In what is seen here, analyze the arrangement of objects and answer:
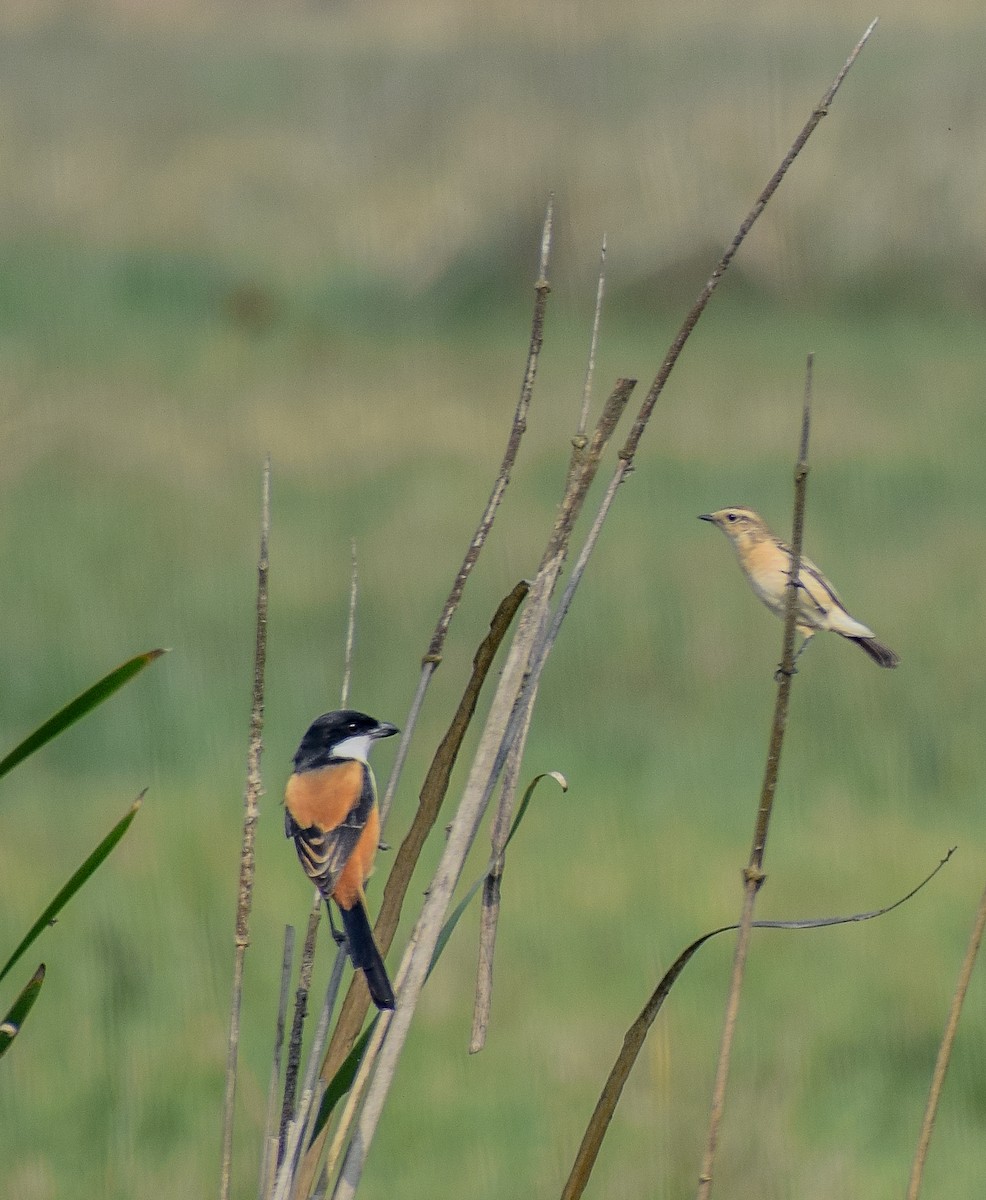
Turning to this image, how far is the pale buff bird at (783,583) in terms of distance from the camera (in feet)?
6.04

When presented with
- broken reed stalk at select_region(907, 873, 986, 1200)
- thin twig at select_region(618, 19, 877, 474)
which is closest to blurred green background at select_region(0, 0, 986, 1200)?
broken reed stalk at select_region(907, 873, 986, 1200)

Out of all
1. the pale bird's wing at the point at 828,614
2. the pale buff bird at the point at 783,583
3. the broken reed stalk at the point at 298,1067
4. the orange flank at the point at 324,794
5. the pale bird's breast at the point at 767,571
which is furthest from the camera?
the pale bird's wing at the point at 828,614

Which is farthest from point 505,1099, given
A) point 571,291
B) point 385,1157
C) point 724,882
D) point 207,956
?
point 571,291

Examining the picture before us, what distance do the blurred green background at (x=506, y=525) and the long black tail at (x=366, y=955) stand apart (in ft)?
7.84

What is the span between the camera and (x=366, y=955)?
1.45 m

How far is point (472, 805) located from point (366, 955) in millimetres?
147

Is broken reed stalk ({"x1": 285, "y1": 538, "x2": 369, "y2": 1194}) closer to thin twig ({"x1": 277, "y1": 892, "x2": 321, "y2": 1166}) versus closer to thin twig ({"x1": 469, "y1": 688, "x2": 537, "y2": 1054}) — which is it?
thin twig ({"x1": 277, "y1": 892, "x2": 321, "y2": 1166})

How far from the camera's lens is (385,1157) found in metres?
4.13

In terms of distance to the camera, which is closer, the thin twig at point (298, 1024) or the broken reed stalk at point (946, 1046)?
the thin twig at point (298, 1024)

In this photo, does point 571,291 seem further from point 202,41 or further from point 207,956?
point 207,956

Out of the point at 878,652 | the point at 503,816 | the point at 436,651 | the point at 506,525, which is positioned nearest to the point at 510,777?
the point at 503,816

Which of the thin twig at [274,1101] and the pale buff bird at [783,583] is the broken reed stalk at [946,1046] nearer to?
the pale buff bird at [783,583]

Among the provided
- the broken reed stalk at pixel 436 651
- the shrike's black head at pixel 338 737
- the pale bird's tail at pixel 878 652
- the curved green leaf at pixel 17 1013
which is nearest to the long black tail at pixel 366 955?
the broken reed stalk at pixel 436 651

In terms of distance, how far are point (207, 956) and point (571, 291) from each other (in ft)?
30.7
